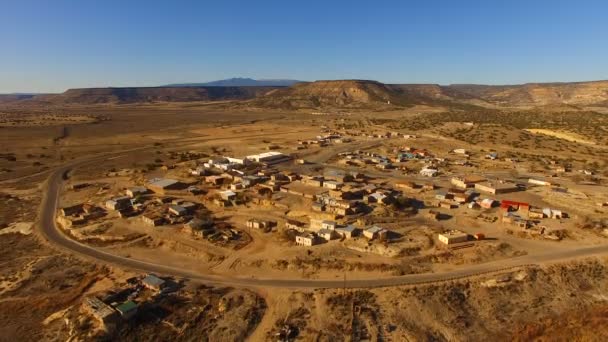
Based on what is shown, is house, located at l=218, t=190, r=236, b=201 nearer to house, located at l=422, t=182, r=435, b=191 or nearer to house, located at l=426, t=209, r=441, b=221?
house, located at l=426, t=209, r=441, b=221

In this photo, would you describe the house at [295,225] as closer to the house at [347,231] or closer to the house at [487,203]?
the house at [347,231]

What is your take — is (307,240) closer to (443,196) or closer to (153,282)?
(153,282)

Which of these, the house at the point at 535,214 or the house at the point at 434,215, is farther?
the house at the point at 535,214

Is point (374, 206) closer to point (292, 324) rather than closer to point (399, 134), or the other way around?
point (292, 324)

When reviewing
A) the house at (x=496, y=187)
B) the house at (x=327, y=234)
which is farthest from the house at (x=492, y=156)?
the house at (x=327, y=234)

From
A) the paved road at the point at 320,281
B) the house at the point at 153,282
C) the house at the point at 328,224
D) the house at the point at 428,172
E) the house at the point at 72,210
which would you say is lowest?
the paved road at the point at 320,281

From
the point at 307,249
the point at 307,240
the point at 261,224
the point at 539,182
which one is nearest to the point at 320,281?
the point at 307,249

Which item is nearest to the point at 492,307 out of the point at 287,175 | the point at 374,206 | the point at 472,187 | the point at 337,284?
the point at 337,284
